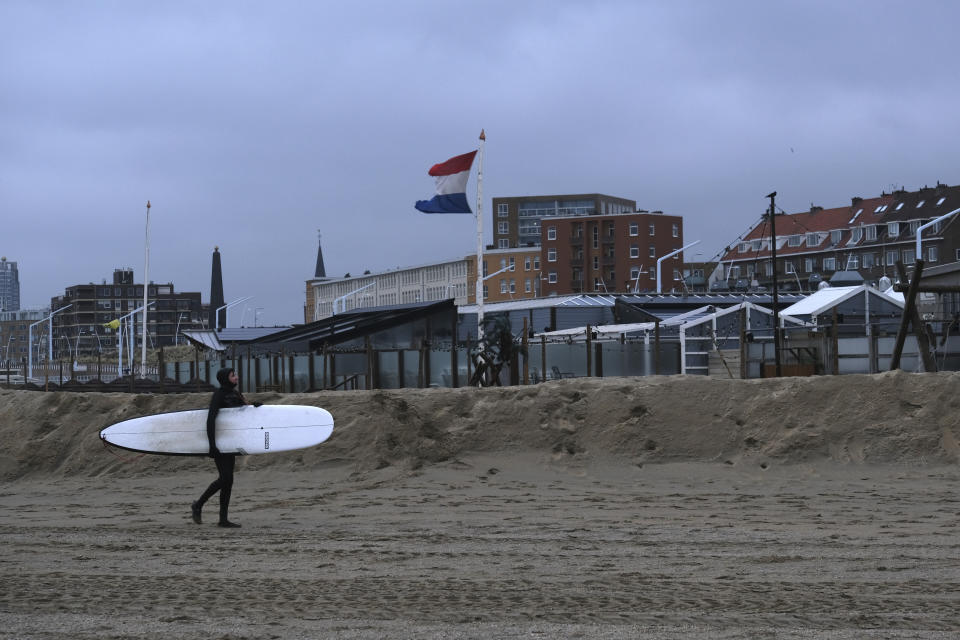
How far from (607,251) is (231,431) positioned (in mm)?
101834

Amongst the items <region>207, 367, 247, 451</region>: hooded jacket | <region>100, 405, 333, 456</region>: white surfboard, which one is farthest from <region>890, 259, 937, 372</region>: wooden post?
<region>207, 367, 247, 451</region>: hooded jacket

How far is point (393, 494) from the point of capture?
15422mm

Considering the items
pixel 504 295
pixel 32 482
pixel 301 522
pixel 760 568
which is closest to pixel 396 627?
pixel 760 568

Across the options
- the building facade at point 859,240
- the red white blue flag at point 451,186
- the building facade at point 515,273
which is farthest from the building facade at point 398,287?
the red white blue flag at point 451,186

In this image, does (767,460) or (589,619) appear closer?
(589,619)

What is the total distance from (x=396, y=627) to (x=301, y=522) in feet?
19.1

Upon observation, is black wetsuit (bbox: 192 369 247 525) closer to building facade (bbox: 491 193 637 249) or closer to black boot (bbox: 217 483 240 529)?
black boot (bbox: 217 483 240 529)

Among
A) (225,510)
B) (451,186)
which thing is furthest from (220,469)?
(451,186)

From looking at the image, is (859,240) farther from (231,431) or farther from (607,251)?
(231,431)

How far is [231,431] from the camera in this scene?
14.0 m

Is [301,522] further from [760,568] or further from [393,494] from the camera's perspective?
[760,568]

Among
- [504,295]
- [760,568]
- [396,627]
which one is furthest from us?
[504,295]

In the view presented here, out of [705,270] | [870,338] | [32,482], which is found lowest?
[32,482]

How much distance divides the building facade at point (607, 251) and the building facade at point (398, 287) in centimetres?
1157
